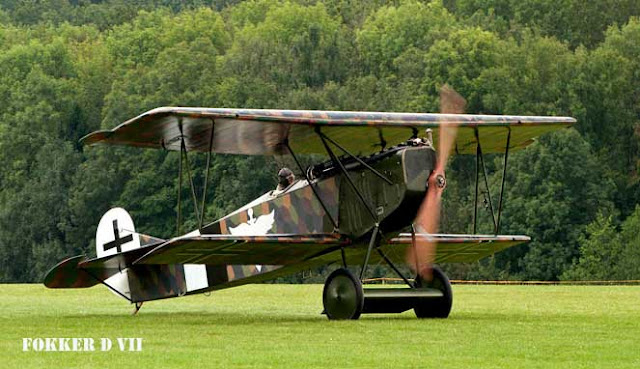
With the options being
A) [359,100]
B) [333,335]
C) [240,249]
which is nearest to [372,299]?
[240,249]

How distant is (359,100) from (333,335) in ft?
218

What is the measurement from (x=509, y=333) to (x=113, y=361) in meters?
5.31

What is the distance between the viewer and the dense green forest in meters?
66.5

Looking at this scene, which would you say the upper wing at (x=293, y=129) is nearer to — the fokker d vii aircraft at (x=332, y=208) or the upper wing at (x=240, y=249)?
the fokker d vii aircraft at (x=332, y=208)

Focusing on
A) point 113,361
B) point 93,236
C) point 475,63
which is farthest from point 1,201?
point 113,361

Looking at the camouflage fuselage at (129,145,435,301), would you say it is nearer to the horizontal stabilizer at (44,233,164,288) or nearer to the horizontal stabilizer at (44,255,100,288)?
the horizontal stabilizer at (44,233,164,288)

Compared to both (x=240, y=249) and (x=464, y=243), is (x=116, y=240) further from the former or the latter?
(x=464, y=243)

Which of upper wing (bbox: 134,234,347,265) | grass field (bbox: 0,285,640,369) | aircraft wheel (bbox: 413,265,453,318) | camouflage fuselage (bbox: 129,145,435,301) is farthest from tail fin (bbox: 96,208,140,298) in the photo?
aircraft wheel (bbox: 413,265,453,318)

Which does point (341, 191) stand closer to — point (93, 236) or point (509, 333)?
point (509, 333)

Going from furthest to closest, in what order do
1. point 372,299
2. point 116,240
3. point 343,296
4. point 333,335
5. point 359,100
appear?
1. point 359,100
2. point 116,240
3. point 372,299
4. point 343,296
5. point 333,335

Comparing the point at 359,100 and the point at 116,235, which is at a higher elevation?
the point at 359,100

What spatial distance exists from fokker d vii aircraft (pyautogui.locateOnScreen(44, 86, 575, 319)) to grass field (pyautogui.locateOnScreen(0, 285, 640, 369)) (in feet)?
1.83

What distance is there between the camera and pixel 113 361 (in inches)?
552

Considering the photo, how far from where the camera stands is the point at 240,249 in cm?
2027
